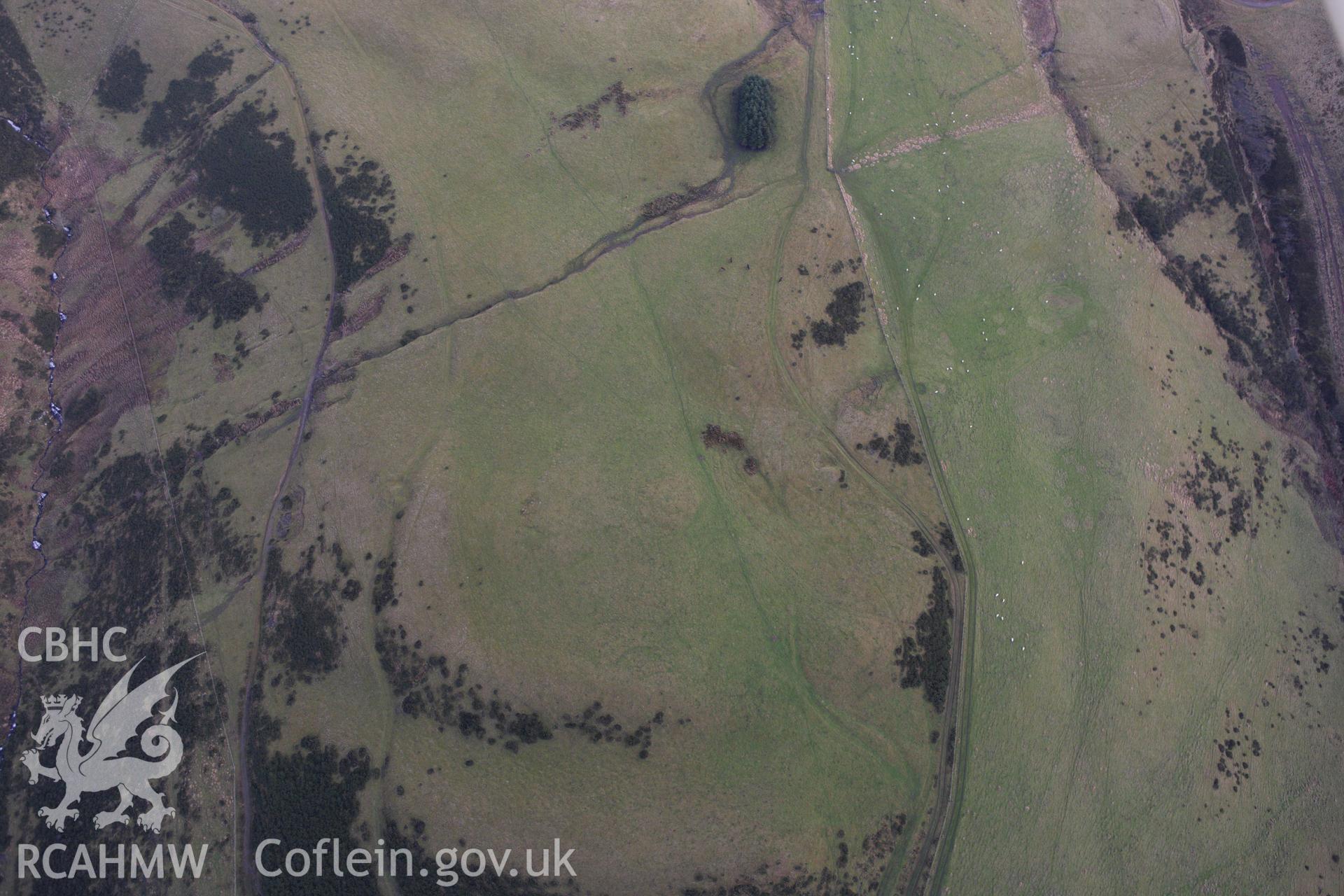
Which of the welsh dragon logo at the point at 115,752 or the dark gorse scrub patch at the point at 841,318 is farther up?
the dark gorse scrub patch at the point at 841,318

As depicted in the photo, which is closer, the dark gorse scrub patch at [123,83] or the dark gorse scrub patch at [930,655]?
the dark gorse scrub patch at [930,655]

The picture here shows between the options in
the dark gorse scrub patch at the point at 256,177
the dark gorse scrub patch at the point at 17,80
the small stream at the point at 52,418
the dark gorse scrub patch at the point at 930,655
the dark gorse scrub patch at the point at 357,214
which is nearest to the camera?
the dark gorse scrub patch at the point at 930,655

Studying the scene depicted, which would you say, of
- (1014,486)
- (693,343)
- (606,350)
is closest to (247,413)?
(606,350)

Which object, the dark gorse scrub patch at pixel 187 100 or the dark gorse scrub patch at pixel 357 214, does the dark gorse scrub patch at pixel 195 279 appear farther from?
the dark gorse scrub patch at pixel 187 100

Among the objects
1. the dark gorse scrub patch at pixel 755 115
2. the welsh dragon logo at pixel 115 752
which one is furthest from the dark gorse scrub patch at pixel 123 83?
the dark gorse scrub patch at pixel 755 115

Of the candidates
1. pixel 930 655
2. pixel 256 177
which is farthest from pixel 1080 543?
pixel 256 177

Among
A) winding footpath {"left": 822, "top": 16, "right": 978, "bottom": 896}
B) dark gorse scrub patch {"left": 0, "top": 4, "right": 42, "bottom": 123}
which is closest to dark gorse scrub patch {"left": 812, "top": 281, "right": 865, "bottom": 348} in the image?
winding footpath {"left": 822, "top": 16, "right": 978, "bottom": 896}

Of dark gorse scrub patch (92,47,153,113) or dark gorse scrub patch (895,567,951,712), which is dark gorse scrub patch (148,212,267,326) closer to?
dark gorse scrub patch (92,47,153,113)

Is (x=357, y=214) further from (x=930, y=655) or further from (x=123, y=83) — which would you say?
(x=930, y=655)
